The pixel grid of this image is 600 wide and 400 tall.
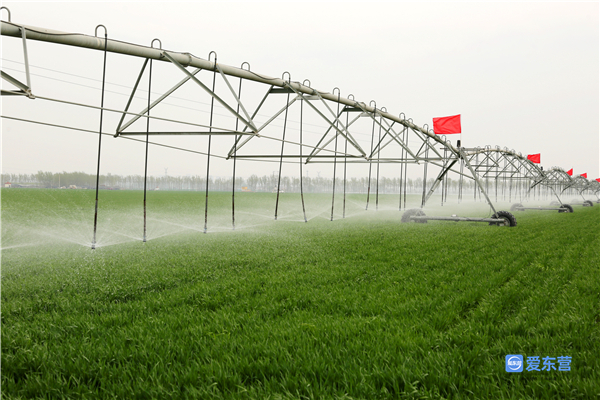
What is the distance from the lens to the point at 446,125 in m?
15.8

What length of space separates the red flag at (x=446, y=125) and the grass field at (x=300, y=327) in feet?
29.6

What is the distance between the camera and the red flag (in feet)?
50.7

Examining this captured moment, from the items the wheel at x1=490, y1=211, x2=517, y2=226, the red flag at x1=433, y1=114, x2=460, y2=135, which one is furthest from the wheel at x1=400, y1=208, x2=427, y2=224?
the red flag at x1=433, y1=114, x2=460, y2=135

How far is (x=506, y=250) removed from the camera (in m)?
8.75

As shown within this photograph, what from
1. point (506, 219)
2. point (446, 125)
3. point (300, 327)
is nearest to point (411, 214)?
point (506, 219)

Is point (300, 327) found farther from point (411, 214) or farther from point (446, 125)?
point (411, 214)

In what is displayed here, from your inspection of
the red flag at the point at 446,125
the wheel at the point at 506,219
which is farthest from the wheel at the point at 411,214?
the red flag at the point at 446,125

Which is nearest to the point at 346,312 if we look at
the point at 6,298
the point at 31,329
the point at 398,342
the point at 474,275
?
the point at 398,342

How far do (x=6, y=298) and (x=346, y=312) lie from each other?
4806 mm

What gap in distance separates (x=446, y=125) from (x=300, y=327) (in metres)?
14.6

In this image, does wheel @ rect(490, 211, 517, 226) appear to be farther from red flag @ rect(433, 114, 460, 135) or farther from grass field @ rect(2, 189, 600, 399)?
grass field @ rect(2, 189, 600, 399)

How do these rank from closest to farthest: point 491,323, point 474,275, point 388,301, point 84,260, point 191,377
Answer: point 191,377
point 491,323
point 388,301
point 474,275
point 84,260

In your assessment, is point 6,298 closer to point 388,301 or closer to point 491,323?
point 388,301

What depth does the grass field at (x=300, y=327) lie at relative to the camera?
102 inches
